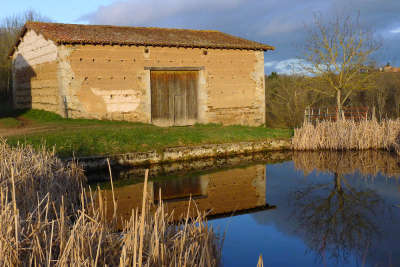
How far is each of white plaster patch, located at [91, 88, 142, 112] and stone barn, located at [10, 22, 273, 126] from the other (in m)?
0.04

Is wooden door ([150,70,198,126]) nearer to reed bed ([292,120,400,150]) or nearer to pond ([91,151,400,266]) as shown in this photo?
pond ([91,151,400,266])

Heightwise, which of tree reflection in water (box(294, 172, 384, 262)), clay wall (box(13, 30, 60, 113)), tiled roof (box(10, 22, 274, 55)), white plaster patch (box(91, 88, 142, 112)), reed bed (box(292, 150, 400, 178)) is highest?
tiled roof (box(10, 22, 274, 55))

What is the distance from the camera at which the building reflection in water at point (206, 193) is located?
7.27 m

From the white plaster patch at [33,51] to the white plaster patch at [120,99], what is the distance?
2411 mm

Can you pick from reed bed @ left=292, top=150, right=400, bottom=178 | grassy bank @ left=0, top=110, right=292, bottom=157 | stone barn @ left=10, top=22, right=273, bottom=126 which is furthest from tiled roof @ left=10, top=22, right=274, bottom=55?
reed bed @ left=292, top=150, right=400, bottom=178

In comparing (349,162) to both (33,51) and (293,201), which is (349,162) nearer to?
(293,201)

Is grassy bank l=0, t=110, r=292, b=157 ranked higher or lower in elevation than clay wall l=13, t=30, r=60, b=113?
lower

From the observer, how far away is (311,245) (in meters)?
5.53

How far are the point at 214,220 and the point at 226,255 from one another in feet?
4.43

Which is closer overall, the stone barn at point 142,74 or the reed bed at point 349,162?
the reed bed at point 349,162

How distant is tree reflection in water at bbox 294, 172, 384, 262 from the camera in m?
5.44

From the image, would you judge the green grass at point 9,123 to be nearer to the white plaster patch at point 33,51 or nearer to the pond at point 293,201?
the white plaster patch at point 33,51

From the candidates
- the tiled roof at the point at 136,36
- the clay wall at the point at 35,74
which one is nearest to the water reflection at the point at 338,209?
the tiled roof at the point at 136,36

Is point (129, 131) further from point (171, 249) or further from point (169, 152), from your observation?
point (171, 249)
